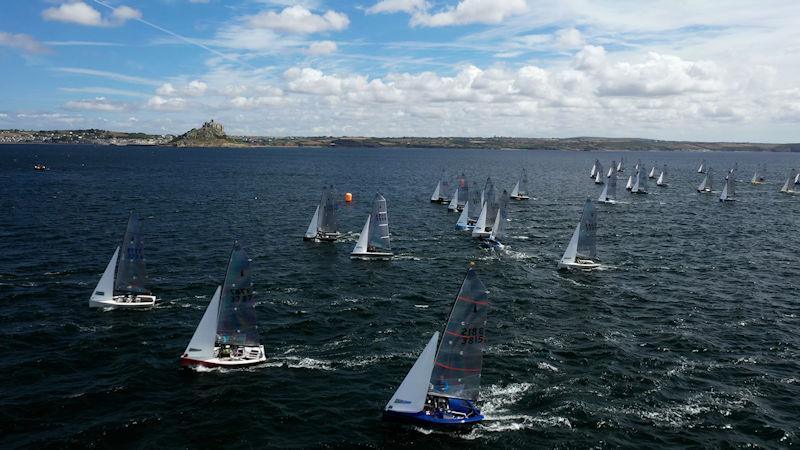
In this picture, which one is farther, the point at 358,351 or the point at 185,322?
the point at 185,322

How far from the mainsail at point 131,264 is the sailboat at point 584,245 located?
164 feet

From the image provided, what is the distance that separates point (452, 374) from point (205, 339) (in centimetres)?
1922

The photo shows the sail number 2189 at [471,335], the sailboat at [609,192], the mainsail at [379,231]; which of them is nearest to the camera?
the sail number 2189 at [471,335]

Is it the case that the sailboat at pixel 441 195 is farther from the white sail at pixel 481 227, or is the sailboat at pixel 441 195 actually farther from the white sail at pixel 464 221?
the white sail at pixel 481 227

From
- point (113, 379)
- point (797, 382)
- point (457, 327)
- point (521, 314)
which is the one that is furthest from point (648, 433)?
point (113, 379)

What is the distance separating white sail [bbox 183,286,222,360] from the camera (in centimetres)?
4103

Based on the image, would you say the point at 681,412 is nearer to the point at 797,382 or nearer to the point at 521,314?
the point at 797,382

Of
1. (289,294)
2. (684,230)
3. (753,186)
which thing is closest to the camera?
(289,294)

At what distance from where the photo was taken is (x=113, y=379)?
3925 centimetres

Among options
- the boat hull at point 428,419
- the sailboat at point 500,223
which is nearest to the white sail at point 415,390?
the boat hull at point 428,419

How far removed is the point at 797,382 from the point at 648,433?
16502 millimetres

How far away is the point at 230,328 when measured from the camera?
1656 inches

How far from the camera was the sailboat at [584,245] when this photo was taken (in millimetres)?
70250

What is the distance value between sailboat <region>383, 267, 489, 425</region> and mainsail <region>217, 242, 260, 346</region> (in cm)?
1375
